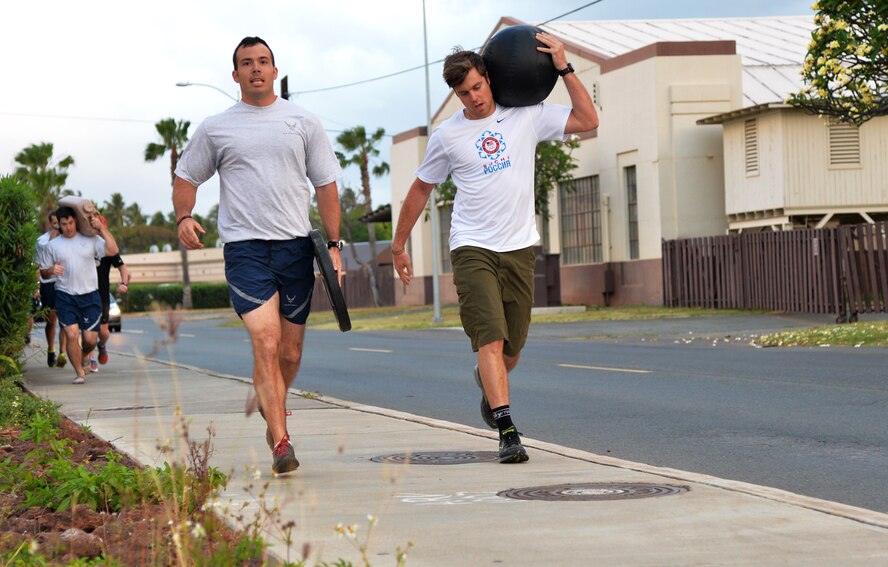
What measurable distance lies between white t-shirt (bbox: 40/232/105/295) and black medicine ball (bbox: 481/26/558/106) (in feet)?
27.0

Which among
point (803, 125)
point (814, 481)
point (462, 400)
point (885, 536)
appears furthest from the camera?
point (803, 125)

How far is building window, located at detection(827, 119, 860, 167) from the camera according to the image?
1294 inches

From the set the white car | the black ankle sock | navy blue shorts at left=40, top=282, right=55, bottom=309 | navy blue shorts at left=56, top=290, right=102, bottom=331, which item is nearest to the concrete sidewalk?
the black ankle sock

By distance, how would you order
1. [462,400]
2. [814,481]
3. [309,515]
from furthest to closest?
[462,400] < [814,481] < [309,515]

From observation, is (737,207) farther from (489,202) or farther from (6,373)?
(489,202)

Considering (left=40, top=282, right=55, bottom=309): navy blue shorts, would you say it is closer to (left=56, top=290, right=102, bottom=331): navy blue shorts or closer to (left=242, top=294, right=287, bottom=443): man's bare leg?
(left=56, top=290, right=102, bottom=331): navy blue shorts

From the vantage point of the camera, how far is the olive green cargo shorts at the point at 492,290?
7.71 m

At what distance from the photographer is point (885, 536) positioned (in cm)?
510

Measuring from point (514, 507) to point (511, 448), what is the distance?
1.56m

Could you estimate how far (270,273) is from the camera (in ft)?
24.4

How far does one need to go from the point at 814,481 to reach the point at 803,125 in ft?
86.4

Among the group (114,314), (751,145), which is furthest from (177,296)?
(751,145)

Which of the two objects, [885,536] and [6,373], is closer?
[885,536]

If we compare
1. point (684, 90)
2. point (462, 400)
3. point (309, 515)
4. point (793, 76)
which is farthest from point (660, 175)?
point (309, 515)
